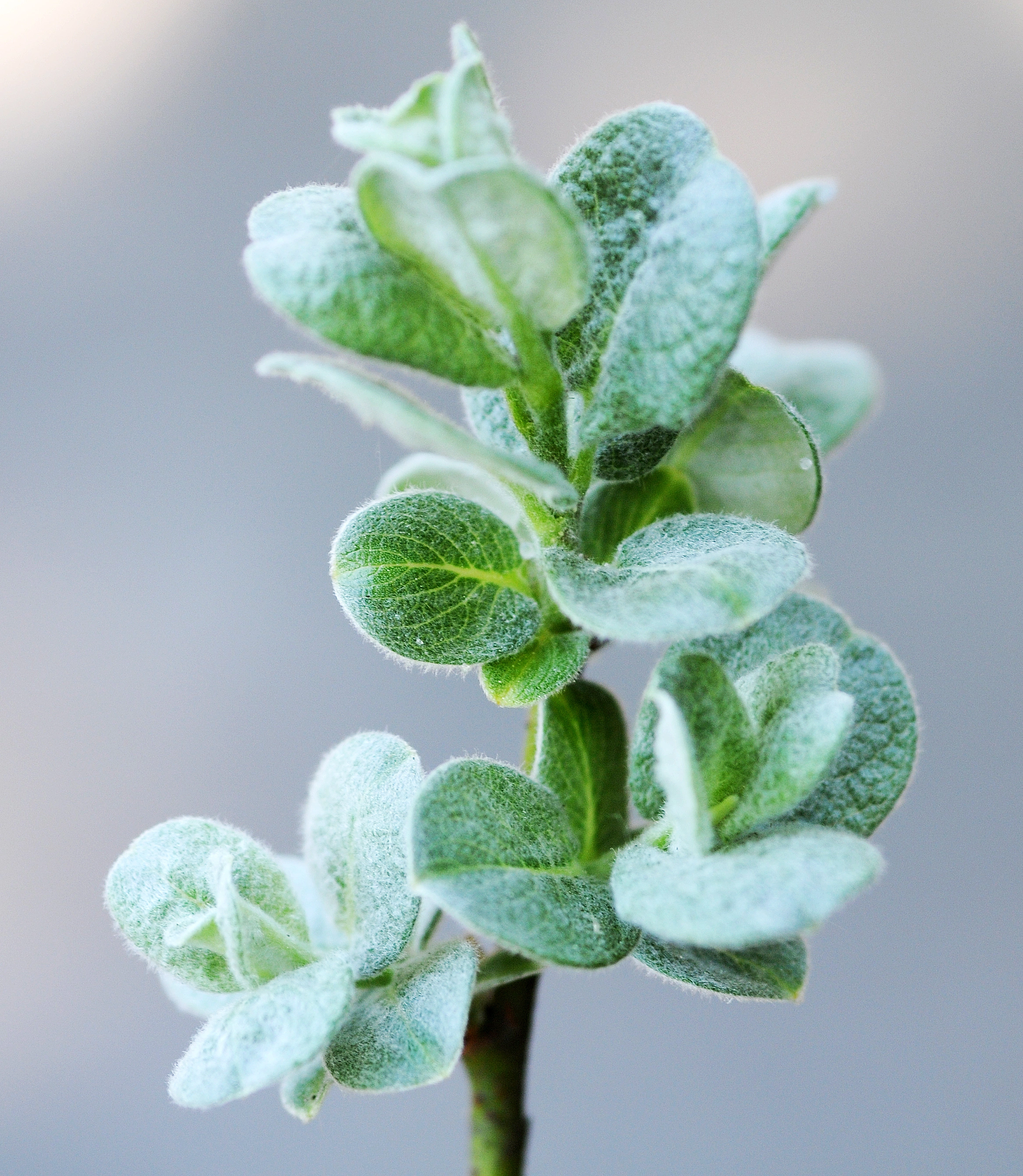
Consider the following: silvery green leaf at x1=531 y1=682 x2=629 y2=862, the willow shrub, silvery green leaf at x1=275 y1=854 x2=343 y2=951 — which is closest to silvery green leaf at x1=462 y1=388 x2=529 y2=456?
the willow shrub

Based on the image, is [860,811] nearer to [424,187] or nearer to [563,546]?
[563,546]

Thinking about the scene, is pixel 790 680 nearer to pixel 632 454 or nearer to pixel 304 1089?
pixel 632 454

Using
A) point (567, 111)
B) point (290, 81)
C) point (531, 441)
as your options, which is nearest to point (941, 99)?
point (567, 111)

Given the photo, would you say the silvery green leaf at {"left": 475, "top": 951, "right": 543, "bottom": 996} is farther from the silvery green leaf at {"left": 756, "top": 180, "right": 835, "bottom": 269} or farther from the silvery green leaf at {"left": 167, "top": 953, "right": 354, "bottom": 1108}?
the silvery green leaf at {"left": 756, "top": 180, "right": 835, "bottom": 269}

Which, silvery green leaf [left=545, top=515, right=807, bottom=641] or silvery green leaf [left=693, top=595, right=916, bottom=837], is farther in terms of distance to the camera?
silvery green leaf [left=693, top=595, right=916, bottom=837]

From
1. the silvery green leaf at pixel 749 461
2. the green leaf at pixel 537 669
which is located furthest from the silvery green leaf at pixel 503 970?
the silvery green leaf at pixel 749 461

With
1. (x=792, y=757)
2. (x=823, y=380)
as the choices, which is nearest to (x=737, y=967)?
(x=792, y=757)

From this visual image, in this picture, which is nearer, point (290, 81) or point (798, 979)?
point (798, 979)
